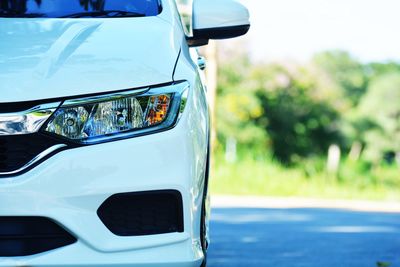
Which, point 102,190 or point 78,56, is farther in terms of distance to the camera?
point 78,56

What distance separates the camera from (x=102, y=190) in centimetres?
281

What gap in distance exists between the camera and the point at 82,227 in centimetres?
281

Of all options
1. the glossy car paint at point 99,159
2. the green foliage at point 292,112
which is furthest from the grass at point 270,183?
the green foliage at point 292,112

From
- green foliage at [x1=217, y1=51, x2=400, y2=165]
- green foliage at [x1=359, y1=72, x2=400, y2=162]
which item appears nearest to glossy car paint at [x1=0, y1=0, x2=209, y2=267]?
green foliage at [x1=217, y1=51, x2=400, y2=165]

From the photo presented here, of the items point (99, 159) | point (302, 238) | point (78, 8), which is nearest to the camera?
point (99, 159)

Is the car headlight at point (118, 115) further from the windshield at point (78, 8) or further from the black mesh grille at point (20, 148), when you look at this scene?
the windshield at point (78, 8)

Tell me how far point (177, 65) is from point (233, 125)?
3444 centimetres

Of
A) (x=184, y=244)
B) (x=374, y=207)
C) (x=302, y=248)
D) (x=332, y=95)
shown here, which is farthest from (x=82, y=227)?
(x=332, y=95)

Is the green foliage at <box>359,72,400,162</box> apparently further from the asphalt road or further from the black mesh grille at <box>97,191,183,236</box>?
the black mesh grille at <box>97,191,183,236</box>

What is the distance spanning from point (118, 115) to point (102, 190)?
0.95 feet

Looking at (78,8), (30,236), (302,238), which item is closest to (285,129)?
(302,238)

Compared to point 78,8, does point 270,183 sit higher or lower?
lower

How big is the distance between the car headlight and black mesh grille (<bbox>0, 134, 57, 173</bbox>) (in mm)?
45

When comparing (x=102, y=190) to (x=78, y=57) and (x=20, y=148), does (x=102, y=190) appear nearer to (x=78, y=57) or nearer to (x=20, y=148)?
(x=20, y=148)
